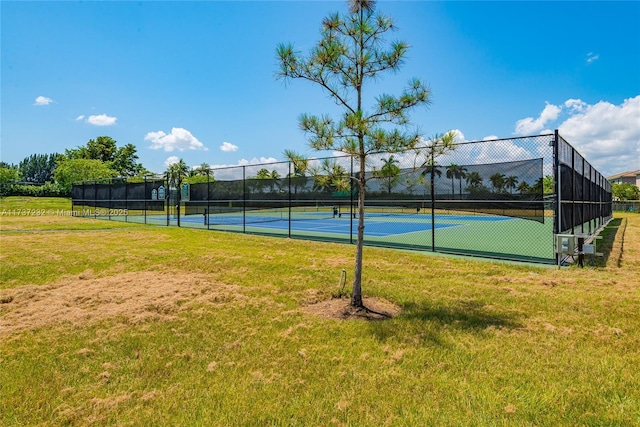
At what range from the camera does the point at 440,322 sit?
3.70 m

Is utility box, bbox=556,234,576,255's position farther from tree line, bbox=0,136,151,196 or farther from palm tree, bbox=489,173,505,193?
tree line, bbox=0,136,151,196

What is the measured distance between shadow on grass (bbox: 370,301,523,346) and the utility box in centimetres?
299

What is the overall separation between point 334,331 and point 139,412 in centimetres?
181

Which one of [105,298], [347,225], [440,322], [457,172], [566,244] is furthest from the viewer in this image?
[347,225]

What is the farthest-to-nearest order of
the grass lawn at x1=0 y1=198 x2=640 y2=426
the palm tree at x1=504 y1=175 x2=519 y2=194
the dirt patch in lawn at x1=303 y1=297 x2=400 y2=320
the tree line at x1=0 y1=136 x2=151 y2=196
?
the tree line at x1=0 y1=136 x2=151 y2=196, the palm tree at x1=504 y1=175 x2=519 y2=194, the dirt patch in lawn at x1=303 y1=297 x2=400 y2=320, the grass lawn at x1=0 y1=198 x2=640 y2=426

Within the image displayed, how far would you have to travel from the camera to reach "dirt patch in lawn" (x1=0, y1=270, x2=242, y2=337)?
383 centimetres

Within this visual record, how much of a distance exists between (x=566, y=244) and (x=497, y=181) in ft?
9.15

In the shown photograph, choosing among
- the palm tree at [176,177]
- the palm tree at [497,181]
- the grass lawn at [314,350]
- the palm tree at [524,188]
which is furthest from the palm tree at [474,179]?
the palm tree at [176,177]

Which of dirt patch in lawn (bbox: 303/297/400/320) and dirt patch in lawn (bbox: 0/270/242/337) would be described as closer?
dirt patch in lawn (bbox: 0/270/242/337)

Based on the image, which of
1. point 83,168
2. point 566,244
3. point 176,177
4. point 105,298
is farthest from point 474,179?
point 83,168

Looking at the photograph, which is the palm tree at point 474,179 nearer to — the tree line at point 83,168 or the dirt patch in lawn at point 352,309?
the dirt patch in lawn at point 352,309

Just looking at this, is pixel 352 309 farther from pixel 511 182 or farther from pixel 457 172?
pixel 457 172

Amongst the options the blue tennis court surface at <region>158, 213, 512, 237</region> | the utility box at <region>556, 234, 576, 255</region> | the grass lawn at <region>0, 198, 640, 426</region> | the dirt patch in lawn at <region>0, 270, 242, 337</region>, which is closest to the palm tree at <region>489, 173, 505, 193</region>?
the utility box at <region>556, 234, 576, 255</region>

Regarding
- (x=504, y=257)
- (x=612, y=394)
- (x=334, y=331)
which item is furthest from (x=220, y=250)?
(x=612, y=394)
